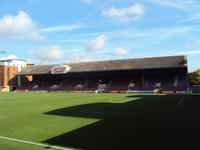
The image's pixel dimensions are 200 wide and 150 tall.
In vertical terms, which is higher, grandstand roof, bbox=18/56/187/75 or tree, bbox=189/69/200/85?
grandstand roof, bbox=18/56/187/75

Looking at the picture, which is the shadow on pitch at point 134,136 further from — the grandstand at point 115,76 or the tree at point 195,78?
the tree at point 195,78

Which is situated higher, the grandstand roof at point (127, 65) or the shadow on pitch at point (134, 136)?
the grandstand roof at point (127, 65)

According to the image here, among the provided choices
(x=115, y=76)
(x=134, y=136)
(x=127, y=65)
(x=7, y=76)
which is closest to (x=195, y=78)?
(x=115, y=76)

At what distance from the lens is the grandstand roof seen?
60.1 metres

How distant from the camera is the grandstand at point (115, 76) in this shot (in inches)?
2379

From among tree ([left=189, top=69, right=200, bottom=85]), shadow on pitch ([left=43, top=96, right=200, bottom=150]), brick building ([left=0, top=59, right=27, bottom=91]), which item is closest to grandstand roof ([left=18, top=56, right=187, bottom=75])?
brick building ([left=0, top=59, right=27, bottom=91])

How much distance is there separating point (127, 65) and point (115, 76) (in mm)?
5997

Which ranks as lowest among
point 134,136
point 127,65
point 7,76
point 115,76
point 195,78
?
point 134,136

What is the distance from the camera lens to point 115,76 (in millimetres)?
70875

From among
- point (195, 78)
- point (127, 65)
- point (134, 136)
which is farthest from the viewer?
point (195, 78)

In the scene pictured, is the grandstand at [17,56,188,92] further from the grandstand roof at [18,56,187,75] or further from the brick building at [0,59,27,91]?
the brick building at [0,59,27,91]

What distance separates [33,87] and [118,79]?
24422mm

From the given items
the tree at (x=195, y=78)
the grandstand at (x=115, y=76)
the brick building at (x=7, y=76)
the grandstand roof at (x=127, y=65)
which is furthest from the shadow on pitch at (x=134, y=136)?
the tree at (x=195, y=78)

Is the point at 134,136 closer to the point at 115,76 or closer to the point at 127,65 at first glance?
the point at 127,65
